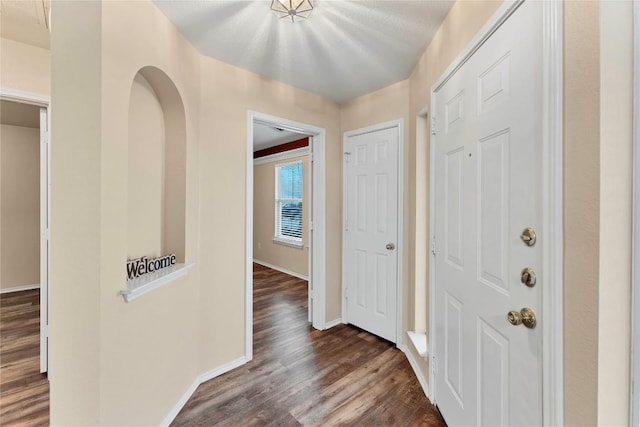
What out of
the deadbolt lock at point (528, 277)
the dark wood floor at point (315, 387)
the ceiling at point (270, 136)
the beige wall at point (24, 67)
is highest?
the ceiling at point (270, 136)

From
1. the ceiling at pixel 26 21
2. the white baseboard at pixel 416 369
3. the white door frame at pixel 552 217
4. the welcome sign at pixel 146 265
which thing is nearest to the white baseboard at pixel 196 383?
the welcome sign at pixel 146 265

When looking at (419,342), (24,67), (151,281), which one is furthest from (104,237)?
(419,342)

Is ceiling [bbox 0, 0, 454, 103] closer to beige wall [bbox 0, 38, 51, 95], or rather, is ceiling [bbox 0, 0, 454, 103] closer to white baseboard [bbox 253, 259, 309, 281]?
beige wall [bbox 0, 38, 51, 95]

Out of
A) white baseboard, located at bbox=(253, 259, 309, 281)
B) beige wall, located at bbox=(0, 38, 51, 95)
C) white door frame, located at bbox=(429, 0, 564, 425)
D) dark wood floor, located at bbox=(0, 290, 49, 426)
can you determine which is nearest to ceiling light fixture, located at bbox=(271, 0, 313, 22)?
white door frame, located at bbox=(429, 0, 564, 425)

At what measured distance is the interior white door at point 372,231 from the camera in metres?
2.48

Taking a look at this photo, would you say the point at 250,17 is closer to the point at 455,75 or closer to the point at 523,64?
the point at 455,75

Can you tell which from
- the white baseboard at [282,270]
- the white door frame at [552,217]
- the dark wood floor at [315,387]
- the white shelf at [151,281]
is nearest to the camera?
the white door frame at [552,217]

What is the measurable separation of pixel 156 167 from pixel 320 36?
1388mm

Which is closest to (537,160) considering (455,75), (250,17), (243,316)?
(455,75)

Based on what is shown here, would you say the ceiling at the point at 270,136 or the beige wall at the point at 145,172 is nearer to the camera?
the beige wall at the point at 145,172

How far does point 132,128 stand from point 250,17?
966 millimetres

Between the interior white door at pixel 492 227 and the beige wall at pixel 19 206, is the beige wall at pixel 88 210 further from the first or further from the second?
the beige wall at pixel 19 206

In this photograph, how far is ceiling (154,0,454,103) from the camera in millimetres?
1474

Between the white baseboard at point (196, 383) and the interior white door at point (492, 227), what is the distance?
5.05 ft
